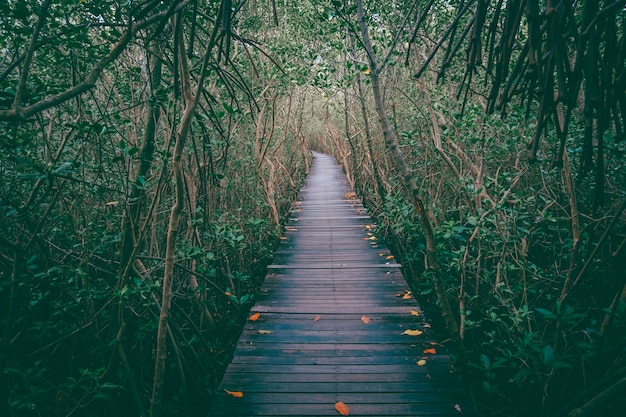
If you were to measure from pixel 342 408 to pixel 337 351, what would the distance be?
2.06ft

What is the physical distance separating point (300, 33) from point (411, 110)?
9.00 ft

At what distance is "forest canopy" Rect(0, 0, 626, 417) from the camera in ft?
3.31

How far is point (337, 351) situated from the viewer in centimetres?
292

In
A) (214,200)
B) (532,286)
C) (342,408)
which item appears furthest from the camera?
(214,200)

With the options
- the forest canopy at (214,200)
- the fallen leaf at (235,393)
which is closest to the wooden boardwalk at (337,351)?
the fallen leaf at (235,393)

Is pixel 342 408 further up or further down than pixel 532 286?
further down

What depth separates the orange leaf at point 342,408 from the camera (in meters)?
2.27

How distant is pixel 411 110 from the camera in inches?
247

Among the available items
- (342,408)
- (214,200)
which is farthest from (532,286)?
(214,200)

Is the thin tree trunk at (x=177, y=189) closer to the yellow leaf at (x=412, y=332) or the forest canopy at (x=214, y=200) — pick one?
the forest canopy at (x=214, y=200)

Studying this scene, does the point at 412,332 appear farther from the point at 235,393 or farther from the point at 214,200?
the point at 214,200

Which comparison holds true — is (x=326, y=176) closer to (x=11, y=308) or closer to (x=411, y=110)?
(x=411, y=110)

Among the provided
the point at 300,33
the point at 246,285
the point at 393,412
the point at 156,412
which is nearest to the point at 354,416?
the point at 393,412

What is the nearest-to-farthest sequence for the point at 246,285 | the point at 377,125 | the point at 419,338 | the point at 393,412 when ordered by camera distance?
the point at 393,412 < the point at 419,338 < the point at 246,285 < the point at 377,125
